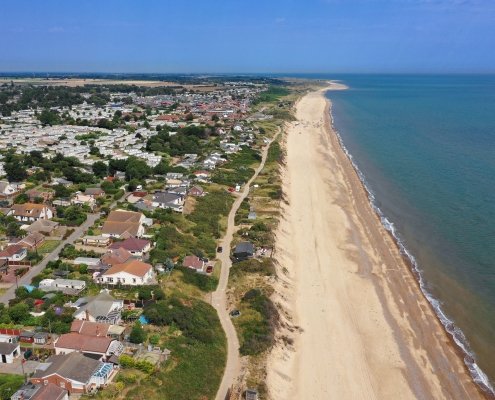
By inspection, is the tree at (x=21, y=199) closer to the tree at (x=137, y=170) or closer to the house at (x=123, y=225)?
the house at (x=123, y=225)

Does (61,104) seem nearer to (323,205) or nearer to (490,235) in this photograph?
(323,205)

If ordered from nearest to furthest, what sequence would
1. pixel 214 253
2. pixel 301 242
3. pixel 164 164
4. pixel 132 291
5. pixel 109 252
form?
pixel 132 291 < pixel 109 252 < pixel 214 253 < pixel 301 242 < pixel 164 164

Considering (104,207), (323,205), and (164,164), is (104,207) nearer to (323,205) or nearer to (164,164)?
(164,164)

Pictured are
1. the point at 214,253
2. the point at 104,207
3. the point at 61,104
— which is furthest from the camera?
the point at 61,104

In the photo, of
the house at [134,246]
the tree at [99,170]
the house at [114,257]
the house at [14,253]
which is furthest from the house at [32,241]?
the tree at [99,170]

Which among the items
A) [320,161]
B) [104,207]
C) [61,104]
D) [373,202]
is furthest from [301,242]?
[61,104]

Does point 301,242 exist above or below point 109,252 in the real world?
below

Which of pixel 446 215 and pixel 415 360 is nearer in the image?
pixel 415 360
